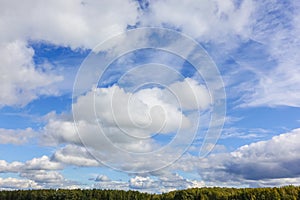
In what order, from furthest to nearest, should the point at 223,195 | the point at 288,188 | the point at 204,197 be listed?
the point at 204,197
the point at 223,195
the point at 288,188

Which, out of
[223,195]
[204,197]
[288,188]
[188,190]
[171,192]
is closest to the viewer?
[288,188]

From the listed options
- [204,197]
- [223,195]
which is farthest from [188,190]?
[223,195]

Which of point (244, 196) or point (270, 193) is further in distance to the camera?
point (244, 196)

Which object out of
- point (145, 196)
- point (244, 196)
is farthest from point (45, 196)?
point (244, 196)

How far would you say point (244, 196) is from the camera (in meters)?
97.2

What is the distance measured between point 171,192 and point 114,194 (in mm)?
46004

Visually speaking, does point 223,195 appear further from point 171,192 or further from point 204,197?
point 171,192

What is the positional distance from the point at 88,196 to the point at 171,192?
56.7 meters

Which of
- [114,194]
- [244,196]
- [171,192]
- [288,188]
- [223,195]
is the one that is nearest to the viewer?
[288,188]

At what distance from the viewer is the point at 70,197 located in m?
196

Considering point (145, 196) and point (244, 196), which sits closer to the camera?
point (244, 196)

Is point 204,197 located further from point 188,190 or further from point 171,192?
point 171,192

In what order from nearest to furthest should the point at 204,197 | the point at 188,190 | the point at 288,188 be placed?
the point at 288,188, the point at 204,197, the point at 188,190

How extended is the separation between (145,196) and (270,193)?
11623cm
